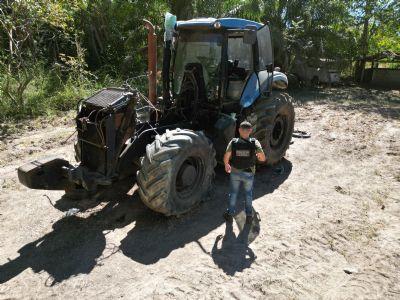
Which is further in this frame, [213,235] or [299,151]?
[299,151]

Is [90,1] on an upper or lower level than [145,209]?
upper

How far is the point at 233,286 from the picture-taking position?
3.55m

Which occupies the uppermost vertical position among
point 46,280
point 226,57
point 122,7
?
point 122,7

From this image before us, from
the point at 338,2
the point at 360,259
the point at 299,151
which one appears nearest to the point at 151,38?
the point at 299,151

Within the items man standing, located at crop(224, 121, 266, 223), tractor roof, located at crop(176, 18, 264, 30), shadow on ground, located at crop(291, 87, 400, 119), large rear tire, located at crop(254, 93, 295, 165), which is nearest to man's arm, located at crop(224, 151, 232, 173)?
man standing, located at crop(224, 121, 266, 223)

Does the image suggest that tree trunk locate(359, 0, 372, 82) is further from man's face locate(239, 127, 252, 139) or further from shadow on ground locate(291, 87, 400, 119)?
man's face locate(239, 127, 252, 139)

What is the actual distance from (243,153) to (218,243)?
1099mm

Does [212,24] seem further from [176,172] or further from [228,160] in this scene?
[176,172]

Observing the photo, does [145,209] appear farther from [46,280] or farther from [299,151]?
[299,151]

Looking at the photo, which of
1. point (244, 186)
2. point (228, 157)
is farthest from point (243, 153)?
point (244, 186)

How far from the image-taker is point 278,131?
6879 mm

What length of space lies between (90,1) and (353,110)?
31.0ft

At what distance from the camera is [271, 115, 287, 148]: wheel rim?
6.76m

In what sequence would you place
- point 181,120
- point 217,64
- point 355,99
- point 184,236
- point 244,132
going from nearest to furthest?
1. point 184,236
2. point 244,132
3. point 217,64
4. point 181,120
5. point 355,99
